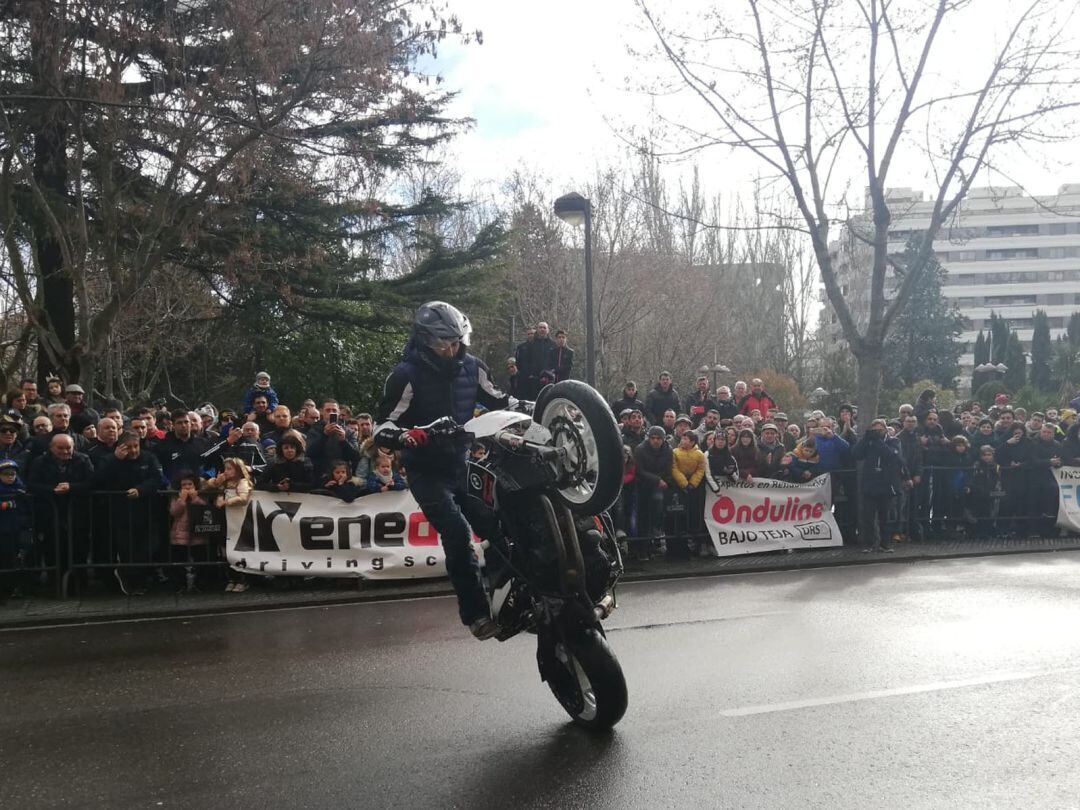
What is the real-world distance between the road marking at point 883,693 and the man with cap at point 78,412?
31.2 feet

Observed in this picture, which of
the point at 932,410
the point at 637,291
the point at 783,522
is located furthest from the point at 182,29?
the point at 637,291

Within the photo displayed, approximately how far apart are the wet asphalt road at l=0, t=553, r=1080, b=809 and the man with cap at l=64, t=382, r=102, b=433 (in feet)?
13.6

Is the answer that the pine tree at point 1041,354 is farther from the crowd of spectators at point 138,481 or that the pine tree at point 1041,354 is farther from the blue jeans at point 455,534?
the blue jeans at point 455,534

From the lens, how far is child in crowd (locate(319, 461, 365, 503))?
36.2 ft

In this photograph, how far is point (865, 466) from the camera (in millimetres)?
13867

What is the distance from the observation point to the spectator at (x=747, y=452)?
1363 cm

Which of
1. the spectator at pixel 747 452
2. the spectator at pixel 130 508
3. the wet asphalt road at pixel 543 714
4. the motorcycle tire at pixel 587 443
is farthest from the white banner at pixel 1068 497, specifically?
the spectator at pixel 130 508

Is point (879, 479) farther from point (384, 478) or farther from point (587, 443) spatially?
point (587, 443)

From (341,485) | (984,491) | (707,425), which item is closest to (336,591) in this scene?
(341,485)

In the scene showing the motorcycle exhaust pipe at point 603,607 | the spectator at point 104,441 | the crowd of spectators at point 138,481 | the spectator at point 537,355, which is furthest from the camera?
the spectator at point 537,355

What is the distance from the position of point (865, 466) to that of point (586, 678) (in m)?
9.49

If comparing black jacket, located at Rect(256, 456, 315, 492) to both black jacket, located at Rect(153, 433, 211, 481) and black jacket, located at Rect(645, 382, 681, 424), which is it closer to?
black jacket, located at Rect(153, 433, 211, 481)

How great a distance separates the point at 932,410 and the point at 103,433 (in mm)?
11491

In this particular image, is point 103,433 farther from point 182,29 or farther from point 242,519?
point 182,29
